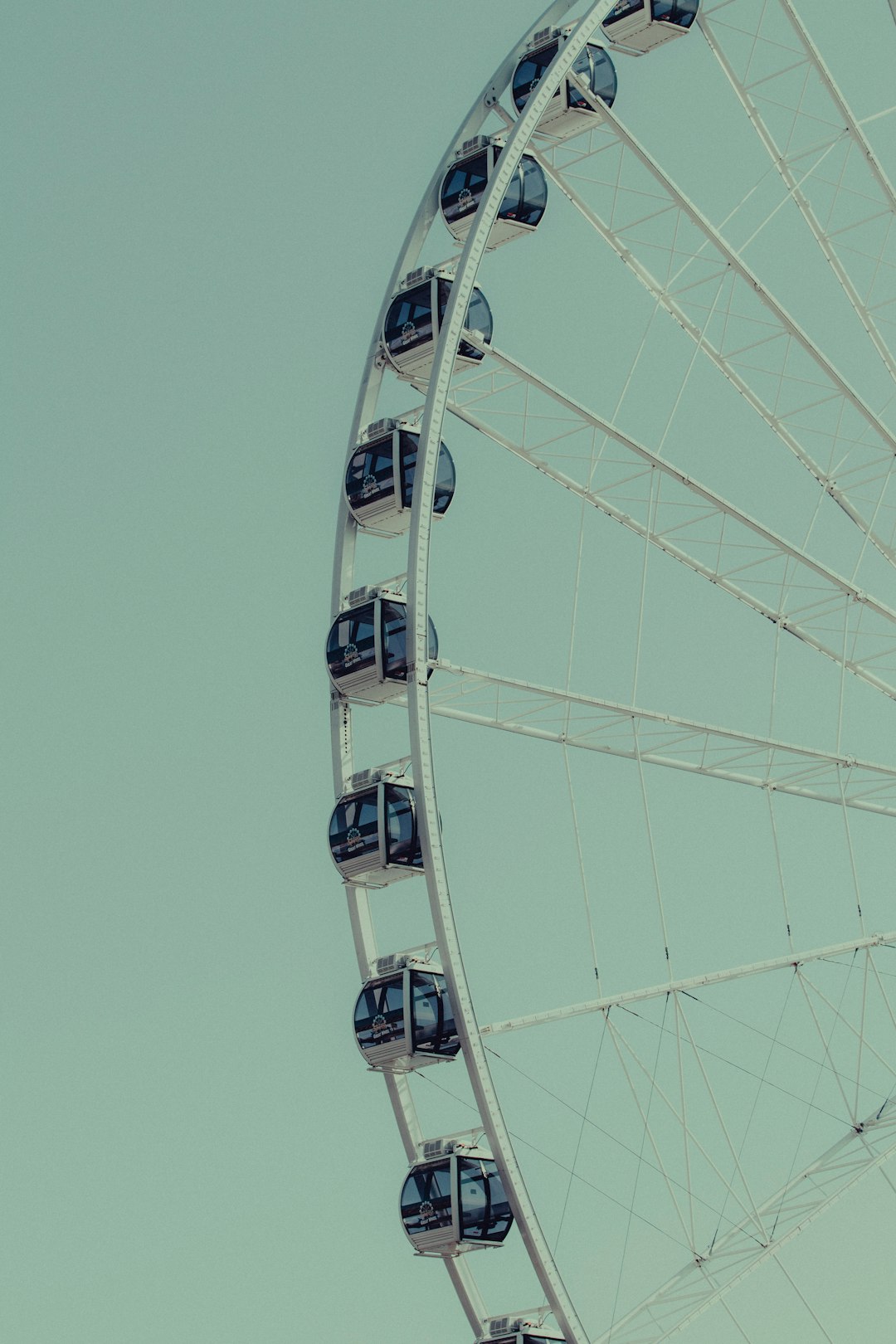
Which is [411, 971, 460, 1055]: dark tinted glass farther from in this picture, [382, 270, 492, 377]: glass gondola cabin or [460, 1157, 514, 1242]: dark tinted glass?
[382, 270, 492, 377]: glass gondola cabin

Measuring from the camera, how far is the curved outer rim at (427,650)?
2752cm

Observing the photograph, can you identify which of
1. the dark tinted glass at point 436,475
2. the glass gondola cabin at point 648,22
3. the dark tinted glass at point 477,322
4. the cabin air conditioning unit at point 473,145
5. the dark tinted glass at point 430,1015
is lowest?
the dark tinted glass at point 430,1015

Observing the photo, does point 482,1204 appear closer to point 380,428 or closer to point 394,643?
point 394,643

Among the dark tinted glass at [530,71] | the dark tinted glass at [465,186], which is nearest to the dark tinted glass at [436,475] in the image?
the dark tinted glass at [465,186]

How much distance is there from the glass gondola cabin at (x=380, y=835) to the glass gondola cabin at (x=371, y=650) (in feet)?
4.64

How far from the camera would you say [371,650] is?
102 feet

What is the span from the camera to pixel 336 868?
31328 mm

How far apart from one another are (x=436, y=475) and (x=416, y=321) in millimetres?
3192

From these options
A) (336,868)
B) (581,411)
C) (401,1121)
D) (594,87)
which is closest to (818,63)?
(594,87)

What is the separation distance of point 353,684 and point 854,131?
10.8 meters

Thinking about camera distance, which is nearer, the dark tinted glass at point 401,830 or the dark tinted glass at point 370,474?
the dark tinted glass at point 401,830

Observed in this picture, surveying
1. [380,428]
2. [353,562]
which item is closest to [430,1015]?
[353,562]

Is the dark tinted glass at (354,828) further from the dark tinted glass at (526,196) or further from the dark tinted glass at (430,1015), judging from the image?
the dark tinted glass at (526,196)

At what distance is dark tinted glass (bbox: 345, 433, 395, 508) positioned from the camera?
32.2m
